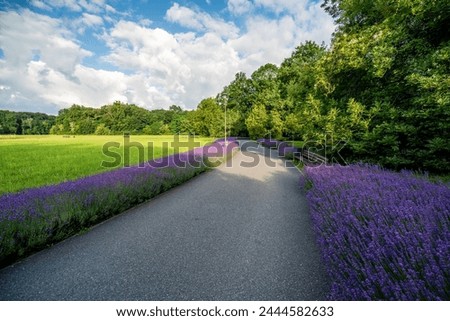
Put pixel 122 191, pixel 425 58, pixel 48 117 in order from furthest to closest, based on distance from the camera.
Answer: pixel 48 117
pixel 425 58
pixel 122 191

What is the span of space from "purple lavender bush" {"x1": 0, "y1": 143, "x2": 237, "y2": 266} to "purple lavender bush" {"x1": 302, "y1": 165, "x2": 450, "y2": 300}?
4.22 metres

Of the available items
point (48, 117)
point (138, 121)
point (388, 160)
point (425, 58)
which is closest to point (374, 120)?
point (388, 160)

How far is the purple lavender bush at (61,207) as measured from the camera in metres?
3.25

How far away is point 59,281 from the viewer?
9.07 feet

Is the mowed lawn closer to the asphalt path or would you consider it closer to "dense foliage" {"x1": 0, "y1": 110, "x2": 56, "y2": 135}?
the asphalt path

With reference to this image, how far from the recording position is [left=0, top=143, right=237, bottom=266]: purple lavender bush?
3.25 m

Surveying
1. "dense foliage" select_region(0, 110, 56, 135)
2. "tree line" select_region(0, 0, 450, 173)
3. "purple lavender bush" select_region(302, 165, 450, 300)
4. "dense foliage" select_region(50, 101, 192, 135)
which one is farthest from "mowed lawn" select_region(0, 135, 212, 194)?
"dense foliage" select_region(0, 110, 56, 135)

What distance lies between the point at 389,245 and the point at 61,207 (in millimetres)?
5147

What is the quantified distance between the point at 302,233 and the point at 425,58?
25.7 feet

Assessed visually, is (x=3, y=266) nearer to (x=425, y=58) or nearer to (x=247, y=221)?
(x=247, y=221)

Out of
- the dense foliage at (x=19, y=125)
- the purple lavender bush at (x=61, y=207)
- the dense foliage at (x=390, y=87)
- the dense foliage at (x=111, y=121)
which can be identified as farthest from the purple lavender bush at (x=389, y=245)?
the dense foliage at (x=19, y=125)

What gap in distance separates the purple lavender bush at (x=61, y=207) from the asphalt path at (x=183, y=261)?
22cm

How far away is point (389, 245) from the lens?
221 cm

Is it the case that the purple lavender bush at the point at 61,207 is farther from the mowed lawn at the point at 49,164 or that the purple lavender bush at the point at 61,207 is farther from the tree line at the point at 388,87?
the tree line at the point at 388,87
